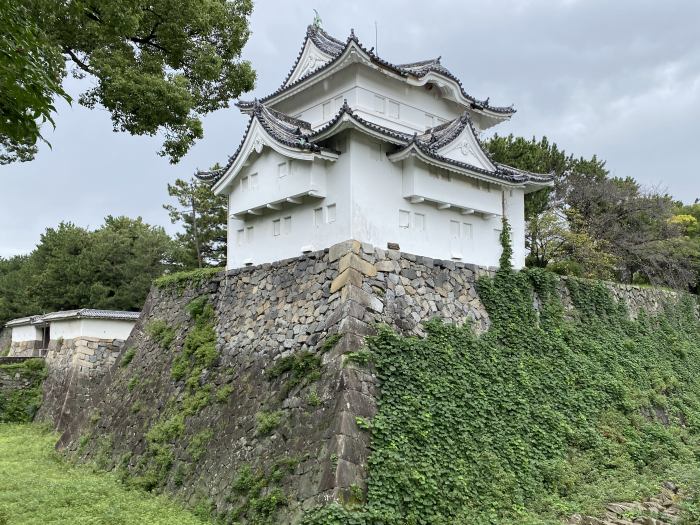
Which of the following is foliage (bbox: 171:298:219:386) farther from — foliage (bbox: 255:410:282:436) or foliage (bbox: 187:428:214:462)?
foliage (bbox: 255:410:282:436)

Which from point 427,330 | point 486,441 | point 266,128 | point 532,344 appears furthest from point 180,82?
point 532,344

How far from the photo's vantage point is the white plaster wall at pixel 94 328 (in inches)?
851

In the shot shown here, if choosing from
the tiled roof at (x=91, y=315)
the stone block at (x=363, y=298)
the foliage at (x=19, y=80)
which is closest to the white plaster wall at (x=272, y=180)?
the stone block at (x=363, y=298)

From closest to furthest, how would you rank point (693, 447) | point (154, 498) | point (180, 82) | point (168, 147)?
point (180, 82), point (168, 147), point (154, 498), point (693, 447)

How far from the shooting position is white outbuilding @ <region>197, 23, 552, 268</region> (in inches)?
468

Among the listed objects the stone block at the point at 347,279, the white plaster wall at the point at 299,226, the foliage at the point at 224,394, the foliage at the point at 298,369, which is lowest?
the foliage at the point at 224,394

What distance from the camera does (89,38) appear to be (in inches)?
352

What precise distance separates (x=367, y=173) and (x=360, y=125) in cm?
112

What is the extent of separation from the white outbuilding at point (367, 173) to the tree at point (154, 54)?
7.34ft

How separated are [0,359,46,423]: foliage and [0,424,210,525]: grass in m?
8.02

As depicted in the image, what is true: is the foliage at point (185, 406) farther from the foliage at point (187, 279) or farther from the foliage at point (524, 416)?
the foliage at point (524, 416)

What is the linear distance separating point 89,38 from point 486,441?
9888 mm

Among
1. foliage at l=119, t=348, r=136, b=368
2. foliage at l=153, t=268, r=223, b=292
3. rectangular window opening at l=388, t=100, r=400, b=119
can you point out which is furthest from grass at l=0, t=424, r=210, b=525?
rectangular window opening at l=388, t=100, r=400, b=119

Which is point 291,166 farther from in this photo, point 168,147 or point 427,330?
point 427,330
